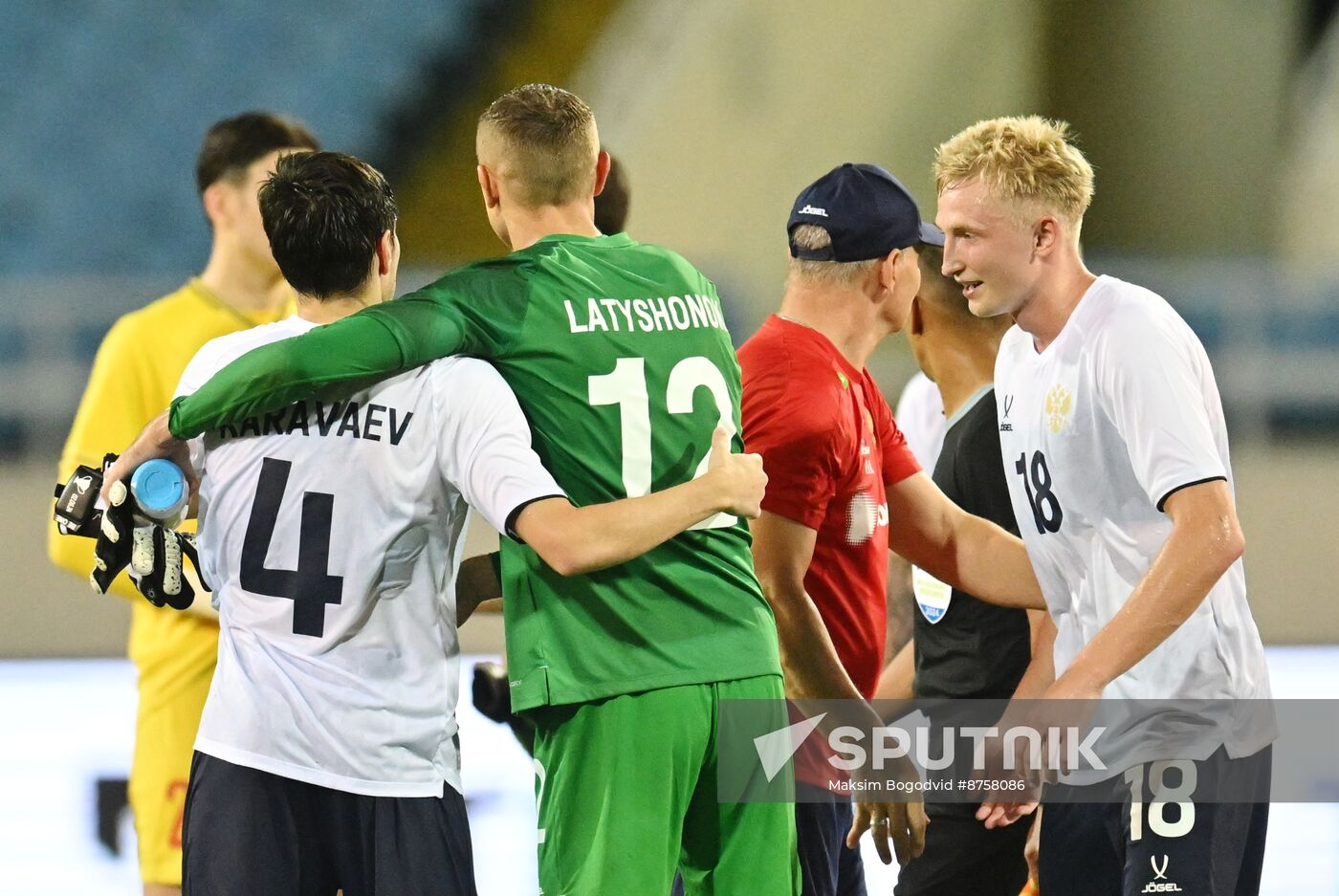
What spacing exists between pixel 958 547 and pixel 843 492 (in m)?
0.41

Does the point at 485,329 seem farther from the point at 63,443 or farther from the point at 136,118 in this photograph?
the point at 136,118

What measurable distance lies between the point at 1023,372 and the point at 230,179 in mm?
2037

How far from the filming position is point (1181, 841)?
2.80m

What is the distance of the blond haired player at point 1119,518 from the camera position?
8.63 ft

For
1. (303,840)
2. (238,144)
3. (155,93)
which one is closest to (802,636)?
(303,840)

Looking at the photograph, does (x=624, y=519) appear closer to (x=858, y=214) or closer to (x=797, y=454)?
(x=797, y=454)

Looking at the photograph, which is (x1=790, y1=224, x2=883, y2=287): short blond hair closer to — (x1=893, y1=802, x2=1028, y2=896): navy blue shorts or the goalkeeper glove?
(x1=893, y1=802, x2=1028, y2=896): navy blue shorts

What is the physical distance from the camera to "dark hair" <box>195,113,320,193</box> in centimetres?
392

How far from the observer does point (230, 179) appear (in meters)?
3.92

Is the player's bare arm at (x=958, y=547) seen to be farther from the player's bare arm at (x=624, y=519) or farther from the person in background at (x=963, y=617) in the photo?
the player's bare arm at (x=624, y=519)

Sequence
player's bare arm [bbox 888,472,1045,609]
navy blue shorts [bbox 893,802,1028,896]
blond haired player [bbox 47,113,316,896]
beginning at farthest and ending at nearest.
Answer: navy blue shorts [bbox 893,802,1028,896] → blond haired player [bbox 47,113,316,896] → player's bare arm [bbox 888,472,1045,609]

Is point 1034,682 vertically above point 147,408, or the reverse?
point 147,408

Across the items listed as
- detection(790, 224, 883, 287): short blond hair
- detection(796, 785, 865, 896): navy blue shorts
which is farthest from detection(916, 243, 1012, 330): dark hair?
detection(796, 785, 865, 896): navy blue shorts

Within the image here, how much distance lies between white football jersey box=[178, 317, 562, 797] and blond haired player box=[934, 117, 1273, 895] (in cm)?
106
